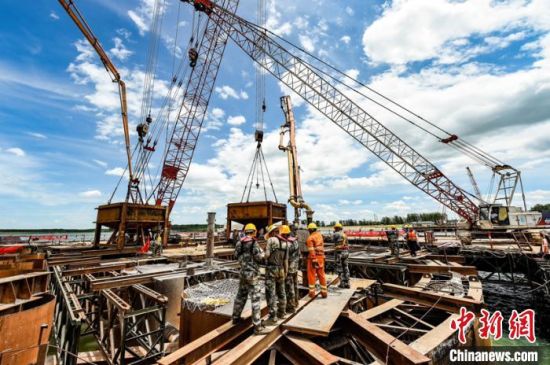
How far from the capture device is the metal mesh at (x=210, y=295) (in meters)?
7.24

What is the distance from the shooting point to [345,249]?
9.23 metres

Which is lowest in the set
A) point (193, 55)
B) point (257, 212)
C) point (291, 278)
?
point (291, 278)

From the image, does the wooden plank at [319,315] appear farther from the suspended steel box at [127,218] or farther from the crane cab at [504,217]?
the crane cab at [504,217]

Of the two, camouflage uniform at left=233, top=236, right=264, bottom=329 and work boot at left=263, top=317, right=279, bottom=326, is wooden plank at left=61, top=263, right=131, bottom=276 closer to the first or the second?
camouflage uniform at left=233, top=236, right=264, bottom=329

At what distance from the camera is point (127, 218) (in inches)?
839

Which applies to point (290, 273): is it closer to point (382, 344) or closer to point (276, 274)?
point (276, 274)

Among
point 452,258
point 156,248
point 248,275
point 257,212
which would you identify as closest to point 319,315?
point 248,275

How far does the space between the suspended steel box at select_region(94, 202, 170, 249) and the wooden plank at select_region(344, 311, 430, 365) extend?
19.8m

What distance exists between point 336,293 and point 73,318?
699 cm

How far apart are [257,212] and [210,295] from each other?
14837 mm

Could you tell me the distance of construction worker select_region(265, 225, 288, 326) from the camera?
5.79 m

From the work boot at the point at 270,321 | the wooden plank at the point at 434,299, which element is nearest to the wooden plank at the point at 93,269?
the work boot at the point at 270,321

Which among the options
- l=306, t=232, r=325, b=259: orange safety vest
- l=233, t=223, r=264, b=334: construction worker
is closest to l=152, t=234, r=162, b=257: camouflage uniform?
l=306, t=232, r=325, b=259: orange safety vest

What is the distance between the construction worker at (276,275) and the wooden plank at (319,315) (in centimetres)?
39
